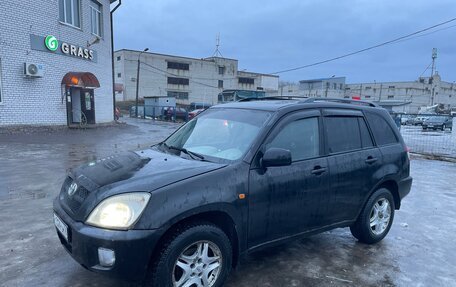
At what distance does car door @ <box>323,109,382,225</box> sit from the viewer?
12.1 feet

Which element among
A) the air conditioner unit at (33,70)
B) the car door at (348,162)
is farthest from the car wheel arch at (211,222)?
the air conditioner unit at (33,70)

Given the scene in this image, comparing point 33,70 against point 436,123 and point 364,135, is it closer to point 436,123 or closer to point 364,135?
point 364,135

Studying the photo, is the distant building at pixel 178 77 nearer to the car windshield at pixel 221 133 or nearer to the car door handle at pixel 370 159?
the car windshield at pixel 221 133

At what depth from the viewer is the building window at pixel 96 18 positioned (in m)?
19.0

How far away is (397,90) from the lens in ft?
247

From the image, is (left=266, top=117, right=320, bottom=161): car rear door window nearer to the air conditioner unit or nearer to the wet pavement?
the wet pavement

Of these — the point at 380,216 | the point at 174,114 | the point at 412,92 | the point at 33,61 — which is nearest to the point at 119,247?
the point at 380,216

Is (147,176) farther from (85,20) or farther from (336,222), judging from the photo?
(85,20)

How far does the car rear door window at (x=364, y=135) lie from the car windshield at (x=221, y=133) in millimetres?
1491

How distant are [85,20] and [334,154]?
18092 millimetres

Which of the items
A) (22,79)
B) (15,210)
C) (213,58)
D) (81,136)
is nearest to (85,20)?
(22,79)

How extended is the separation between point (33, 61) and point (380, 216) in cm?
1579

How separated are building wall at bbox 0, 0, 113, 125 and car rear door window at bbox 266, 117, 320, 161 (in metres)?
14.7

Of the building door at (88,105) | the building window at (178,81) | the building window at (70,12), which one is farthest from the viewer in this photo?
the building window at (178,81)
